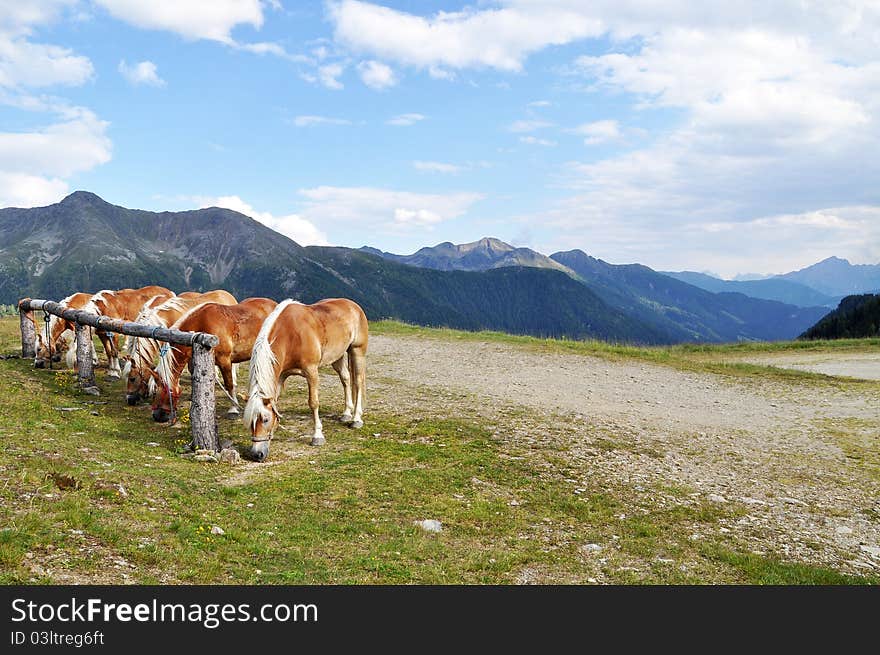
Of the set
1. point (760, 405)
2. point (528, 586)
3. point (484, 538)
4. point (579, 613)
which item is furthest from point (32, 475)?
point (760, 405)

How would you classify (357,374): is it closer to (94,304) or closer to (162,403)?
(162,403)

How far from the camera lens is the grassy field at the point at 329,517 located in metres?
5.55

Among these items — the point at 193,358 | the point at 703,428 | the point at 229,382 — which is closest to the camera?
the point at 193,358

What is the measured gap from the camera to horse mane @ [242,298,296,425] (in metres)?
9.52

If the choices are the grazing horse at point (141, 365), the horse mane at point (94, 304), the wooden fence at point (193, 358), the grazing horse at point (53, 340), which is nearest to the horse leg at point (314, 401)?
the wooden fence at point (193, 358)

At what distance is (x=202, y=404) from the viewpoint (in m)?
9.65

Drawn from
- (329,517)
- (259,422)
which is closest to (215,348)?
(259,422)

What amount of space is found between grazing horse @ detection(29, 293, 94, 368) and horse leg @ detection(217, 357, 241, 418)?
6.76m

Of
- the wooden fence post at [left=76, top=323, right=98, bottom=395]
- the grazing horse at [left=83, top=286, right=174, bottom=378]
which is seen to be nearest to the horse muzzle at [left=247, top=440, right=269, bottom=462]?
the wooden fence post at [left=76, top=323, right=98, bottom=395]

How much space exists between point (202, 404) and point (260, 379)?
1.13 m

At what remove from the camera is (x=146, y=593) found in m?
4.76

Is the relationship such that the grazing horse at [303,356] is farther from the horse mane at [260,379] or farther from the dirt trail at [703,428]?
the dirt trail at [703,428]

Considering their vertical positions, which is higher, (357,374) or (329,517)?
(357,374)

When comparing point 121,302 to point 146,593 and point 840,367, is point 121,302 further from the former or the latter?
point 840,367
